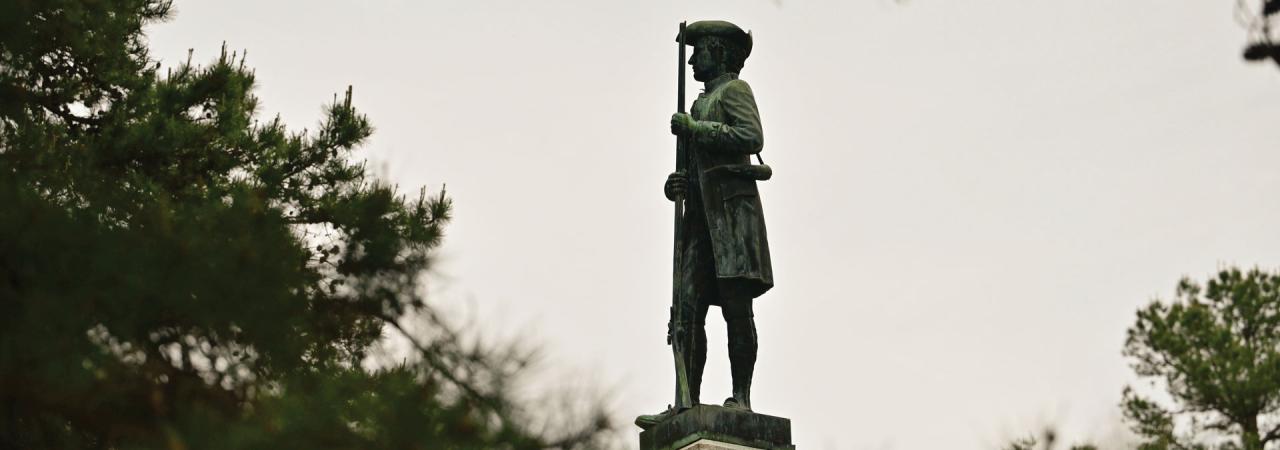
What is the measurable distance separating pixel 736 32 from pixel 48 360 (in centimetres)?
434

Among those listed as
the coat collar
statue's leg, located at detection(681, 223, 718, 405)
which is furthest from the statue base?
the coat collar

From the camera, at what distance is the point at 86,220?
6.35 meters

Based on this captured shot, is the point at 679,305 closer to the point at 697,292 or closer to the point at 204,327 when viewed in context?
the point at 697,292

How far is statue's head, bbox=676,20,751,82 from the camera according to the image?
9227 millimetres

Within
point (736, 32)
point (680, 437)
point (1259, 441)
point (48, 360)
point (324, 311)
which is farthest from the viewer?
point (1259, 441)

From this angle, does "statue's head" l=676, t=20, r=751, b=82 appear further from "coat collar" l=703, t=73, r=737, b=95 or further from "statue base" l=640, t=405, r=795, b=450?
"statue base" l=640, t=405, r=795, b=450

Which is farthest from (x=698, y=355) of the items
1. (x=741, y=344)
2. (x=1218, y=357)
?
(x=1218, y=357)

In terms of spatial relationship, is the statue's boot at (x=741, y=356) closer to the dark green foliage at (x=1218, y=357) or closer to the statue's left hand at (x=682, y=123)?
the statue's left hand at (x=682, y=123)

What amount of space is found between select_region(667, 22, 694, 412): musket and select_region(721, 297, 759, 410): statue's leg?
20 centimetres

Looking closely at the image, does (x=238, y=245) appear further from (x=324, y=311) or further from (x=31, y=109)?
(x=31, y=109)

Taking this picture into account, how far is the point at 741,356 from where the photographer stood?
28.5ft

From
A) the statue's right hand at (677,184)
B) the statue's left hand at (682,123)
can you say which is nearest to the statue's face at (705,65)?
the statue's left hand at (682,123)

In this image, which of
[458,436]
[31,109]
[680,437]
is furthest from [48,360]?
[31,109]

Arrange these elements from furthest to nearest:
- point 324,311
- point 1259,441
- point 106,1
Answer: point 1259,441 < point 106,1 < point 324,311
